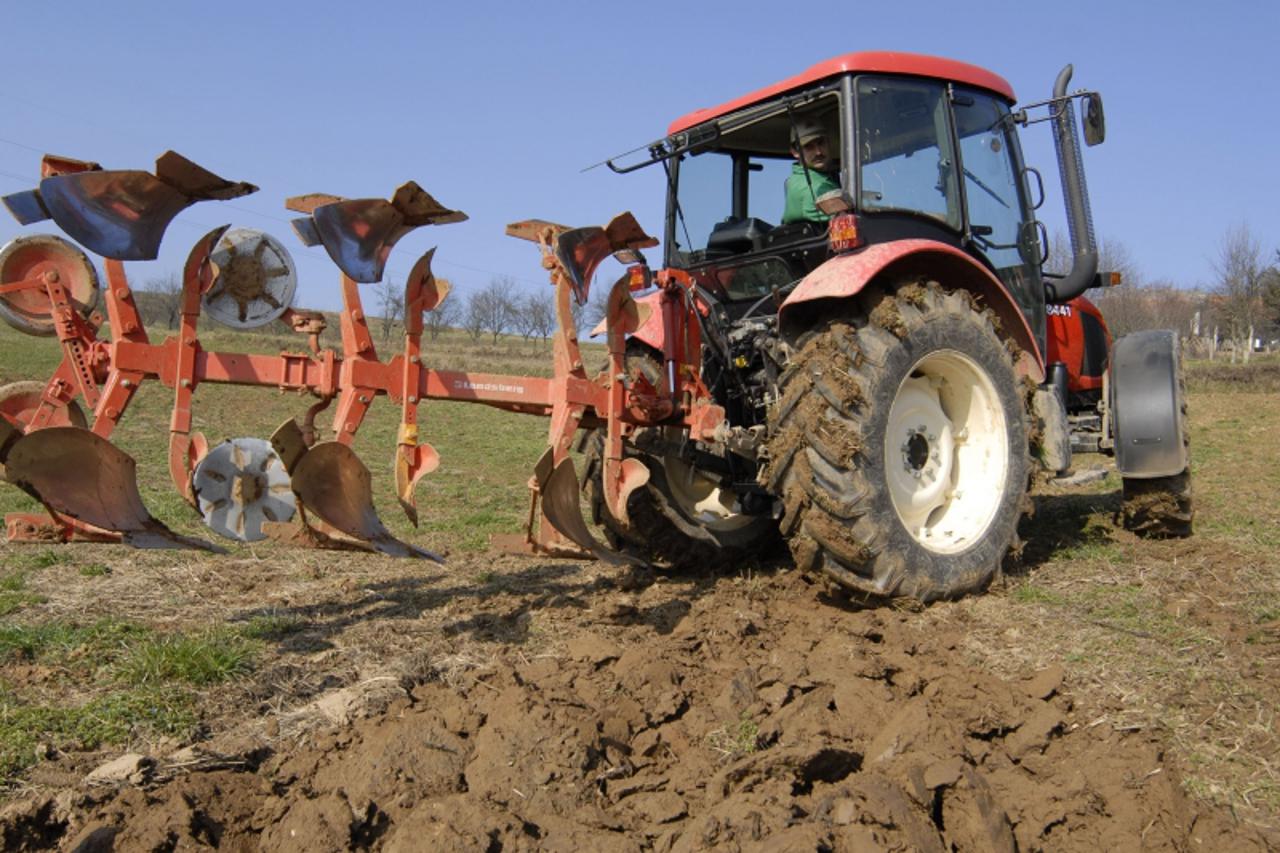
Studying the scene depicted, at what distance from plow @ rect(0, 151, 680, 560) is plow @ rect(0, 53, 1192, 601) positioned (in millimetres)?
12

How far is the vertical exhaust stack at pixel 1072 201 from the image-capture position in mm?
5082

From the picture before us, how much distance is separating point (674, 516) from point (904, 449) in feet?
3.85

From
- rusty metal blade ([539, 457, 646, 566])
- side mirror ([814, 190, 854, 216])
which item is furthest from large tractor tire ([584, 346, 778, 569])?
side mirror ([814, 190, 854, 216])

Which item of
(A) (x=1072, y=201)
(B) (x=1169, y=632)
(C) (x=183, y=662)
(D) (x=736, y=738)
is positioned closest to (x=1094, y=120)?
(A) (x=1072, y=201)

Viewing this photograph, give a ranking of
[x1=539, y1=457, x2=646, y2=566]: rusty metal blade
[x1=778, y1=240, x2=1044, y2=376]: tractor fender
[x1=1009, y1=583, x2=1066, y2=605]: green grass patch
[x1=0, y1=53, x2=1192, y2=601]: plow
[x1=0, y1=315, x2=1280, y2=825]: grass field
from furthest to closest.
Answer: [x1=1009, y1=583, x2=1066, y2=605]: green grass patch
[x1=778, y1=240, x2=1044, y2=376]: tractor fender
[x1=539, y1=457, x2=646, y2=566]: rusty metal blade
[x1=0, y1=53, x2=1192, y2=601]: plow
[x1=0, y1=315, x2=1280, y2=825]: grass field

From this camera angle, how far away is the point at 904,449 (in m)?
4.34

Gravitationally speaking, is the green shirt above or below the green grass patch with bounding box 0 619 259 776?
above

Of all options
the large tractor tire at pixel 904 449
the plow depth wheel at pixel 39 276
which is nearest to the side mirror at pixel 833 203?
the large tractor tire at pixel 904 449

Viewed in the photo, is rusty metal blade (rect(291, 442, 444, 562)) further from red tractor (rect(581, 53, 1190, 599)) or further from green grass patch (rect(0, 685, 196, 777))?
red tractor (rect(581, 53, 1190, 599))

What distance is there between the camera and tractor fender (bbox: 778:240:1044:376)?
3.83 meters

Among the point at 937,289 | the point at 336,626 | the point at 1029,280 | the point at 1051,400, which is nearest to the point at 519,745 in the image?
the point at 336,626

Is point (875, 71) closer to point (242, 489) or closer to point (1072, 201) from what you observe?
point (1072, 201)

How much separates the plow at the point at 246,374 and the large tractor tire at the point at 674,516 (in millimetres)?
738

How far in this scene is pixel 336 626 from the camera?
388cm
